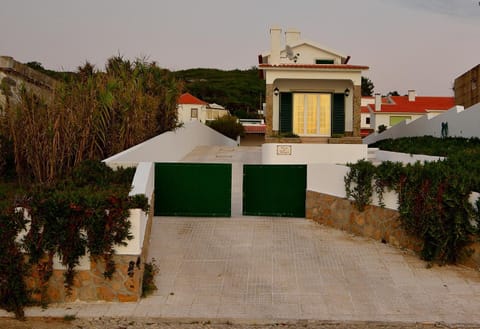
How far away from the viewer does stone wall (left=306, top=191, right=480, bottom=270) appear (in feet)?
29.9


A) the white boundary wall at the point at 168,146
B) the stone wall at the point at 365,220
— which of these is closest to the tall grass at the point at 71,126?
the white boundary wall at the point at 168,146

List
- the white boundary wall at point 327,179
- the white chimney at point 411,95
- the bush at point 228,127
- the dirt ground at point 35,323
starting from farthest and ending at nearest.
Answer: the white chimney at point 411,95 → the bush at point 228,127 → the white boundary wall at point 327,179 → the dirt ground at point 35,323

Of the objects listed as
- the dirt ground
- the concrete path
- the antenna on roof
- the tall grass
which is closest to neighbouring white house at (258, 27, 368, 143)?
the antenna on roof

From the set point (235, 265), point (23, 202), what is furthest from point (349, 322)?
point (23, 202)

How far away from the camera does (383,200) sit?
31.4 feet

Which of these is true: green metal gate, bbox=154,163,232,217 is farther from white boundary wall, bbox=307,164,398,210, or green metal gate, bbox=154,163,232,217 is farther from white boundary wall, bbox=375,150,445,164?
white boundary wall, bbox=375,150,445,164

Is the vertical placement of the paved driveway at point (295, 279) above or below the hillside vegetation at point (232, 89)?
below

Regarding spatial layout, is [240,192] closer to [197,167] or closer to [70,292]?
[197,167]

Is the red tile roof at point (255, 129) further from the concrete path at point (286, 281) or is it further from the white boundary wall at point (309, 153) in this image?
the concrete path at point (286, 281)

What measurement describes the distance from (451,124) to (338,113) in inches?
174

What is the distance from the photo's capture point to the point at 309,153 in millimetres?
15648

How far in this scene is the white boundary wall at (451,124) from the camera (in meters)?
17.3

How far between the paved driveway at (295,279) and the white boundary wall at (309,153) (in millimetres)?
5413

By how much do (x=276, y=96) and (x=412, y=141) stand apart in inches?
234
